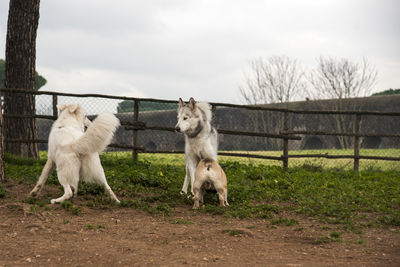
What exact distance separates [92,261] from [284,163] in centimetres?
803

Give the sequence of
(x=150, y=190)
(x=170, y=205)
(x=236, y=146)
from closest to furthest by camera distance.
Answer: (x=170, y=205)
(x=150, y=190)
(x=236, y=146)

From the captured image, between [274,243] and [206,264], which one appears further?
[274,243]

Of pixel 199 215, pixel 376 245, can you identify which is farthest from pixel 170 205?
pixel 376 245

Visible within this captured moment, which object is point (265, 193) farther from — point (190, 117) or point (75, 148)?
point (75, 148)

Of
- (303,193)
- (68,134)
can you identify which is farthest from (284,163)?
(68,134)

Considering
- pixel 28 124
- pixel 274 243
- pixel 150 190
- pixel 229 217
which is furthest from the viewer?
pixel 28 124

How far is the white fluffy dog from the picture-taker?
575 cm

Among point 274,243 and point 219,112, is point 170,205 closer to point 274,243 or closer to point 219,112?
point 274,243

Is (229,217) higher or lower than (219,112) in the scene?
lower

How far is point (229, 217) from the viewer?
5.77 metres

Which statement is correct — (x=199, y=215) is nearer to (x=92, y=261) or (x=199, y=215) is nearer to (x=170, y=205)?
(x=170, y=205)

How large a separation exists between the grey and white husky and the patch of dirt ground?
4.73 ft

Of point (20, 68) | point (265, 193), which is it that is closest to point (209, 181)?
point (265, 193)

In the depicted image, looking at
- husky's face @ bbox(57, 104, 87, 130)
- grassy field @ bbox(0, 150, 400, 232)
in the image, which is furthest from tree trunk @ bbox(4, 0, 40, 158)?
husky's face @ bbox(57, 104, 87, 130)
